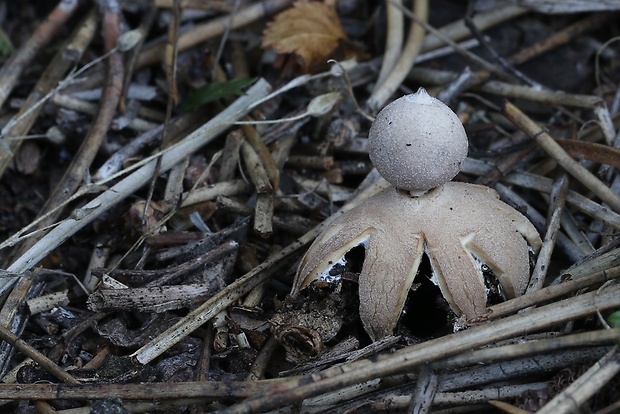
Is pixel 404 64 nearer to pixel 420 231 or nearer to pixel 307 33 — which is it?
pixel 307 33

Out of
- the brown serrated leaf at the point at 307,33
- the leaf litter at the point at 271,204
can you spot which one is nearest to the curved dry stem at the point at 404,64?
the leaf litter at the point at 271,204

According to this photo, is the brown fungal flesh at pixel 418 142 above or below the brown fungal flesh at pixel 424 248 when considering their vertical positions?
above

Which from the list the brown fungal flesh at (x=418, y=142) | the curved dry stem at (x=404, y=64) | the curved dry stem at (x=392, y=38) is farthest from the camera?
the curved dry stem at (x=392, y=38)

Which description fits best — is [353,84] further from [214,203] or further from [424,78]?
[214,203]

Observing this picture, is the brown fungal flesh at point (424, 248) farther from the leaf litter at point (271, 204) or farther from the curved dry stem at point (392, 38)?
the curved dry stem at point (392, 38)

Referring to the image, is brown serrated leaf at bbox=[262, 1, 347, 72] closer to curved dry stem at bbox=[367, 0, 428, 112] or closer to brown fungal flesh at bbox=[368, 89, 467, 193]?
curved dry stem at bbox=[367, 0, 428, 112]

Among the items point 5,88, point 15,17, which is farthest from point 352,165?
point 15,17
